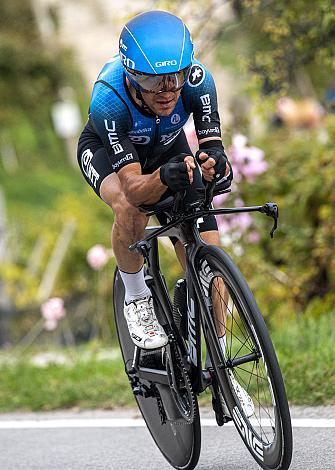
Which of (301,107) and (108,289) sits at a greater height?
(301,107)

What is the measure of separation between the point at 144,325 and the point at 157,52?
4.49ft

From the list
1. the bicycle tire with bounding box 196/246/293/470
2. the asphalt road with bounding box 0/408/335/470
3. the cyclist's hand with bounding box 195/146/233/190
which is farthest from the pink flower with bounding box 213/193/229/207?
the cyclist's hand with bounding box 195/146/233/190

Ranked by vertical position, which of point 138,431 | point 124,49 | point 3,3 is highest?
point 3,3

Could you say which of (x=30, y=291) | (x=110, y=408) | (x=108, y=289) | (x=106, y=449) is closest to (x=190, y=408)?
(x=106, y=449)

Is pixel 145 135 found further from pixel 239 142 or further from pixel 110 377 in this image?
pixel 239 142

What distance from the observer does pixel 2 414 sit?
7.54 meters

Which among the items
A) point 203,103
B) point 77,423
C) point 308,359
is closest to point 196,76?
point 203,103

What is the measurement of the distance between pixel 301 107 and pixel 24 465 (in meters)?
27.2

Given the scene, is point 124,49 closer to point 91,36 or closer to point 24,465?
point 24,465

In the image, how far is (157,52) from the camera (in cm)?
469

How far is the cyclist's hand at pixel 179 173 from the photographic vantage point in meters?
4.53

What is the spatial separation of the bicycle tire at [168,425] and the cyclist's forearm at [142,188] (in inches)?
38.1

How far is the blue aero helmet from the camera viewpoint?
469 cm

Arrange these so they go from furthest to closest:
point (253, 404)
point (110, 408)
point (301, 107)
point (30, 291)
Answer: point (301, 107) → point (30, 291) → point (110, 408) → point (253, 404)
